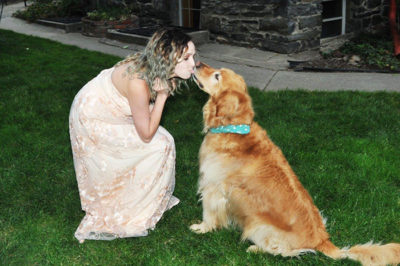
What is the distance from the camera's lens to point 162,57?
3119mm

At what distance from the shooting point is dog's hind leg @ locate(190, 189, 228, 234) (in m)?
3.37

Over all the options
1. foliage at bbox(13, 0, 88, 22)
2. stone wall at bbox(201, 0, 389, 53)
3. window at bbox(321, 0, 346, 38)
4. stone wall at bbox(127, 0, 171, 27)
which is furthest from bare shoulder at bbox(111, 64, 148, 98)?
foliage at bbox(13, 0, 88, 22)

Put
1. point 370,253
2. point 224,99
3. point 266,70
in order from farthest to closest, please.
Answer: point 266,70 → point 224,99 → point 370,253

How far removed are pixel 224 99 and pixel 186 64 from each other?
392mm

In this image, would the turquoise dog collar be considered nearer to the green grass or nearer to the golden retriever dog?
the golden retriever dog

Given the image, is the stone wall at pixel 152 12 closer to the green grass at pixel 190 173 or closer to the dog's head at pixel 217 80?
the green grass at pixel 190 173

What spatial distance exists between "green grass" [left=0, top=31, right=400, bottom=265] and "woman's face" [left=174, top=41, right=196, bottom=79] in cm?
134

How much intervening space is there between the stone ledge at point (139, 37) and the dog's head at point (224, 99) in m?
6.24

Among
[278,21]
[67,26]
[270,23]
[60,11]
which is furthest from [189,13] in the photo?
[60,11]

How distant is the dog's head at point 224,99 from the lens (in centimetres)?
327

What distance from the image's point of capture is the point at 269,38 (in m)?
8.69

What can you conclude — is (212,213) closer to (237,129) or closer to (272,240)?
(272,240)

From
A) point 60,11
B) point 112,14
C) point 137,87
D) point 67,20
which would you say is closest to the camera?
point 137,87

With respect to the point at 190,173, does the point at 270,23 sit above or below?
above
